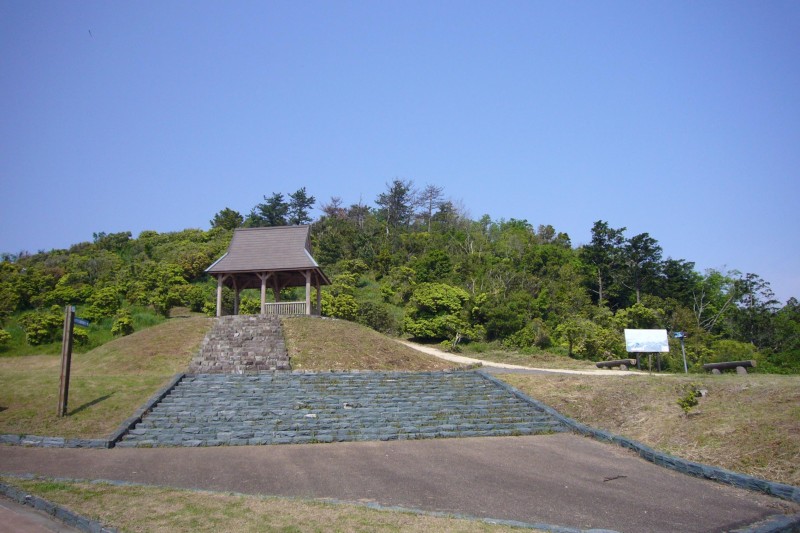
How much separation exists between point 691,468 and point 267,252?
788 inches

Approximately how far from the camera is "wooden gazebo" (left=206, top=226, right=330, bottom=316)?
24.9 metres

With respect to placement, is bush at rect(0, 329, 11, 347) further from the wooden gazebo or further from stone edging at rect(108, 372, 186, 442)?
stone edging at rect(108, 372, 186, 442)

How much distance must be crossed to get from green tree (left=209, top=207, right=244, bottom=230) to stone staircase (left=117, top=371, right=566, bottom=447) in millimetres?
41283

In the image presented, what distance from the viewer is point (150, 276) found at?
38469 mm

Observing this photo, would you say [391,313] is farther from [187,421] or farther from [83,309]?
[187,421]

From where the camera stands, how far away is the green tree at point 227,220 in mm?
56312

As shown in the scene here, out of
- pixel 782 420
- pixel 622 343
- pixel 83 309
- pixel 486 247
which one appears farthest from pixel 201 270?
pixel 782 420

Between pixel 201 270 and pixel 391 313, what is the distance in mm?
16014

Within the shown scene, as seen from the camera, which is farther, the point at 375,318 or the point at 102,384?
the point at 375,318

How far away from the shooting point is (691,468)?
31.6ft

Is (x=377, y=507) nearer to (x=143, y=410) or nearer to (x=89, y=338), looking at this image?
(x=143, y=410)

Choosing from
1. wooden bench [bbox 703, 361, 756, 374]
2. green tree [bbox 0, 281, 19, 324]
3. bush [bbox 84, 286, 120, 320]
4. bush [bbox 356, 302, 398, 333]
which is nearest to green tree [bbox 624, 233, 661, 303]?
bush [bbox 356, 302, 398, 333]

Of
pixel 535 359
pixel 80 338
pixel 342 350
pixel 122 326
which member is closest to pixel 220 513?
pixel 342 350

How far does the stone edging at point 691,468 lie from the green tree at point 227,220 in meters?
47.9
